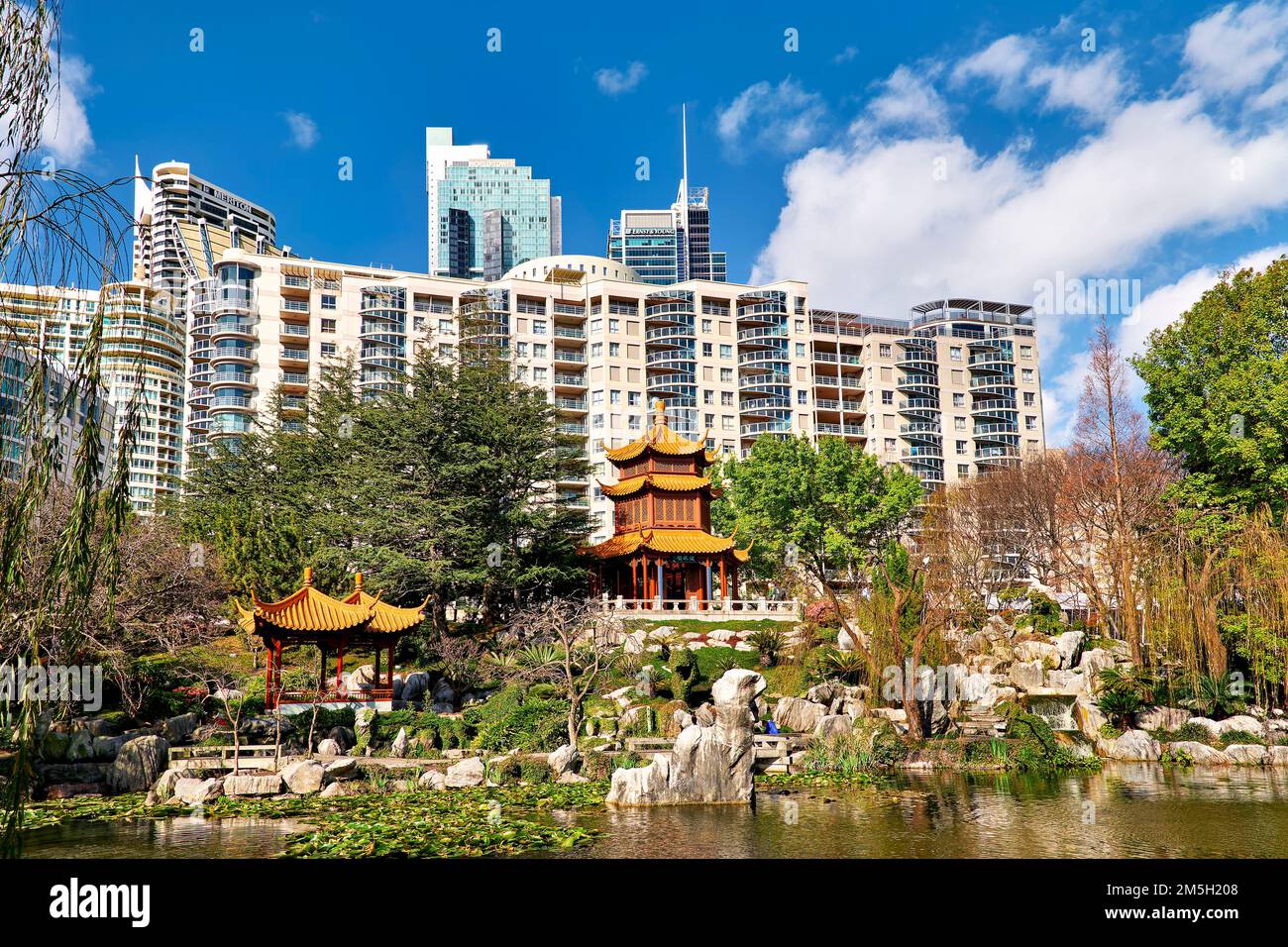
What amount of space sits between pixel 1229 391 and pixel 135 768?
2766 cm

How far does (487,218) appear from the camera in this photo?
135m

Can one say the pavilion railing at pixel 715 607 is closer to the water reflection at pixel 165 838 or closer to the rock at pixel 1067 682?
the rock at pixel 1067 682

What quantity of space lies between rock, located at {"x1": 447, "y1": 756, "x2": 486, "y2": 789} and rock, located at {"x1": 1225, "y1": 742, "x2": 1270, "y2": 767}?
16226 millimetres

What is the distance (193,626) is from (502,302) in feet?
134

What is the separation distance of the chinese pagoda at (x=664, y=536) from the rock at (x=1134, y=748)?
15.0 meters

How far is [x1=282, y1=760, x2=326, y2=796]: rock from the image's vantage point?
59.2ft

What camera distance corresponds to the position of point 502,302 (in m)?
65.4

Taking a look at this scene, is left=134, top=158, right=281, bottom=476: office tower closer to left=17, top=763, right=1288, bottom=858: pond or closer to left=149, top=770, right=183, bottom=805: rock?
left=149, top=770, right=183, bottom=805: rock

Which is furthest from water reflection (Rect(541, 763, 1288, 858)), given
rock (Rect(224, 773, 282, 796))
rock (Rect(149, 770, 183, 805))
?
rock (Rect(149, 770, 183, 805))

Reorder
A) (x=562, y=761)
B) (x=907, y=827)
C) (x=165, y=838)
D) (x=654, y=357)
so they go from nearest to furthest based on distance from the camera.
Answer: (x=165, y=838)
(x=907, y=827)
(x=562, y=761)
(x=654, y=357)

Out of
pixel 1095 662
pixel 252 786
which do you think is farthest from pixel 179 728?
pixel 1095 662

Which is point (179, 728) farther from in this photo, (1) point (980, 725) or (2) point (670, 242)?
(2) point (670, 242)

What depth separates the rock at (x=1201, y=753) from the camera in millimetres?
21672

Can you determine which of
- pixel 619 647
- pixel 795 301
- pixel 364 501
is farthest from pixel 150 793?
pixel 795 301
